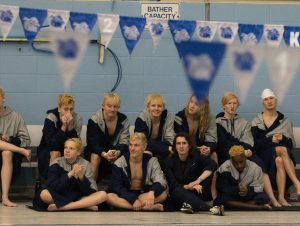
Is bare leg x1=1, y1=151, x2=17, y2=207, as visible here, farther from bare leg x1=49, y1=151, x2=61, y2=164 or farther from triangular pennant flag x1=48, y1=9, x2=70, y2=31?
triangular pennant flag x1=48, y1=9, x2=70, y2=31

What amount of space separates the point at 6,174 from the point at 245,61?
336 centimetres

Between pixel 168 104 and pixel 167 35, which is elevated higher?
pixel 167 35

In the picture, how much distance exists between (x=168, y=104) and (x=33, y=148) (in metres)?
1.96

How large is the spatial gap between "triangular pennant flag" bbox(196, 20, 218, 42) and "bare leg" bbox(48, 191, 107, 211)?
230 centimetres

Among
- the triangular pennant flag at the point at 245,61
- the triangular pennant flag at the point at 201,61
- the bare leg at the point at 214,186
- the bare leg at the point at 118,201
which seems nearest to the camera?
the bare leg at the point at 118,201

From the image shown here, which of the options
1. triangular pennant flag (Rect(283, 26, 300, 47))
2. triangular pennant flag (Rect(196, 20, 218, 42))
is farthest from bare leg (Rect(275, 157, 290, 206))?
triangular pennant flag (Rect(196, 20, 218, 42))

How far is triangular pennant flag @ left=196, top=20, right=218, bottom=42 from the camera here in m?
10.4

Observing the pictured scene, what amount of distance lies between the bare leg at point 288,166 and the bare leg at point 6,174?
11.3 ft

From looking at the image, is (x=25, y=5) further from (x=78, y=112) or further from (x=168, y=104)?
(x=168, y=104)

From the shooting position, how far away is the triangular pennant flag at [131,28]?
10266 millimetres

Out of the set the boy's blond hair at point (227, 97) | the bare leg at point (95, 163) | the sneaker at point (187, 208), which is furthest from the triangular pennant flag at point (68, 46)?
the sneaker at point (187, 208)

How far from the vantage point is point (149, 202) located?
10.1m

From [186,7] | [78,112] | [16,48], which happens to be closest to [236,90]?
[186,7]

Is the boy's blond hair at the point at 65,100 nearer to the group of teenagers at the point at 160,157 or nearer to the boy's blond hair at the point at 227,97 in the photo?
the group of teenagers at the point at 160,157
